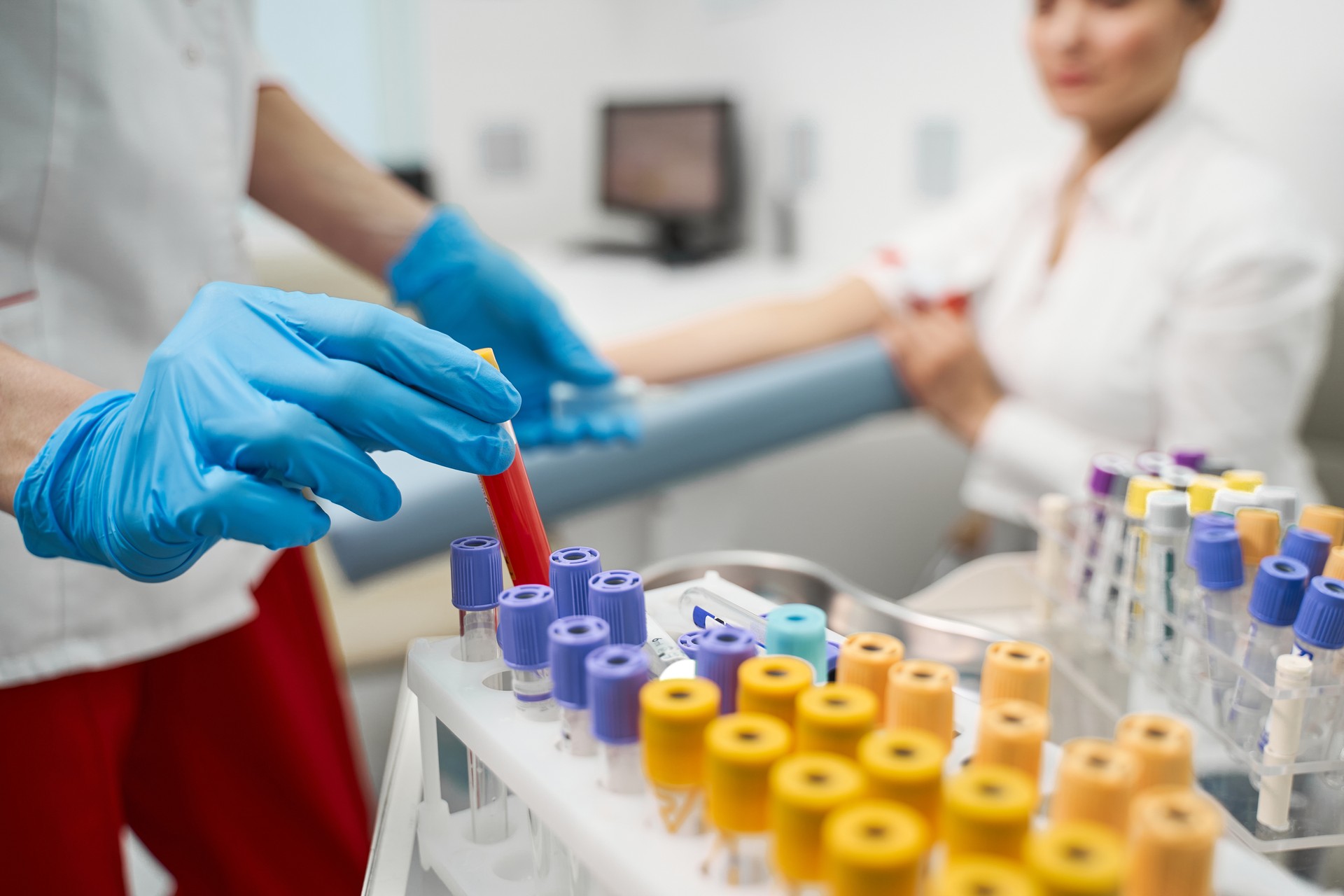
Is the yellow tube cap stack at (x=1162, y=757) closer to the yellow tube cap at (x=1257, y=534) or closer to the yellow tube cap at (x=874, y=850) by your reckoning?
the yellow tube cap at (x=874, y=850)

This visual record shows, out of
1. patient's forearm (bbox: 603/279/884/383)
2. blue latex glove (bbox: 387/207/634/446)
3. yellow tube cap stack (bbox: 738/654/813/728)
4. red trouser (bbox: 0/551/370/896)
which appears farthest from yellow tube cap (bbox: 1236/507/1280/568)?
patient's forearm (bbox: 603/279/884/383)

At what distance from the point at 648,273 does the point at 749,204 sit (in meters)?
0.38

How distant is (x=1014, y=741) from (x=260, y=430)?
14.9 inches

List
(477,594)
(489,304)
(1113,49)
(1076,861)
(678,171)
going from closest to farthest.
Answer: (1076,861)
(477,594)
(489,304)
(1113,49)
(678,171)

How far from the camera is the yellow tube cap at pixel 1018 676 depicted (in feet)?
1.44

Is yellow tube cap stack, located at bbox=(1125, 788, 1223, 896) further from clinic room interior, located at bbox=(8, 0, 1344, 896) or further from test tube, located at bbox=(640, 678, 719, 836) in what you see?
test tube, located at bbox=(640, 678, 719, 836)

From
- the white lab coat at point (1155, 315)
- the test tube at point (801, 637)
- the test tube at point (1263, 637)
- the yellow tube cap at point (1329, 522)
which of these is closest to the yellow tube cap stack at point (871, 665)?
the test tube at point (801, 637)

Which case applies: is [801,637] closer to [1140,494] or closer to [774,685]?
[774,685]

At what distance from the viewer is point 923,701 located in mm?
400

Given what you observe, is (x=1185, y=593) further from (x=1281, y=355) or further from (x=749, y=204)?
(x=749, y=204)

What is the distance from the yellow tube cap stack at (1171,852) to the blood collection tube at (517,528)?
0.31 metres

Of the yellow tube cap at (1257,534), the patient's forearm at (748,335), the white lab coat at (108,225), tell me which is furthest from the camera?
the patient's forearm at (748,335)

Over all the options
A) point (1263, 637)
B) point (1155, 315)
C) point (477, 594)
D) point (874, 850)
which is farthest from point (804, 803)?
point (1155, 315)

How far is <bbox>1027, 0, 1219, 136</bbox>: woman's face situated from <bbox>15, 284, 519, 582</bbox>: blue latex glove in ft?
3.55
